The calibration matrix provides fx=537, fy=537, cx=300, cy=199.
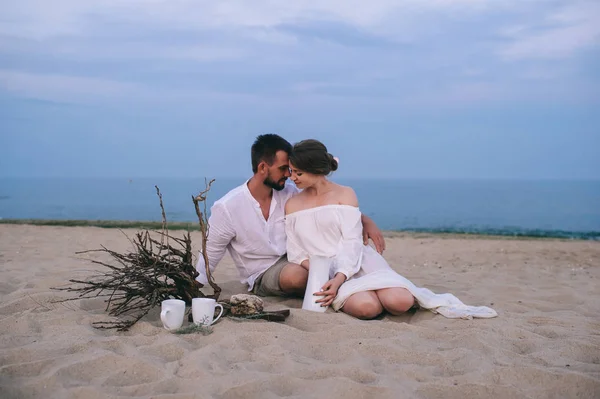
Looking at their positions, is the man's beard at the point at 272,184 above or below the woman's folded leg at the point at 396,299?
above

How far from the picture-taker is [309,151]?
424 centimetres

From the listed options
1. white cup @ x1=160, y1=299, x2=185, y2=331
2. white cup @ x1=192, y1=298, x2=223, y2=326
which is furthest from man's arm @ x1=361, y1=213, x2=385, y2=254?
white cup @ x1=160, y1=299, x2=185, y2=331

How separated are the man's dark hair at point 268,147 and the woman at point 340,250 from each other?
0.28 meters

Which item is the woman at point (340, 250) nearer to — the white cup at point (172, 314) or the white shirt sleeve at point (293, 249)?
the white shirt sleeve at point (293, 249)

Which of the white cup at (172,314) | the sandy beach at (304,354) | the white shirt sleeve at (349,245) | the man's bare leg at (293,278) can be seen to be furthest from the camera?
the man's bare leg at (293,278)

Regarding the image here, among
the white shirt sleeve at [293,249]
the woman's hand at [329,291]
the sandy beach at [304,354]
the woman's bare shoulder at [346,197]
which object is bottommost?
the sandy beach at [304,354]

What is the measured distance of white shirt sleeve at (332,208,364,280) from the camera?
13.9ft

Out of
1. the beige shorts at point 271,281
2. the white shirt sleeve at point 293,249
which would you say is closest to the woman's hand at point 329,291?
the white shirt sleeve at point 293,249

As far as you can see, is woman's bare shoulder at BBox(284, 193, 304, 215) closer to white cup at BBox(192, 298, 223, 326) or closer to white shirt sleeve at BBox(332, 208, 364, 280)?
white shirt sleeve at BBox(332, 208, 364, 280)

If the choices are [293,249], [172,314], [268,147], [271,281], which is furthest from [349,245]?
[172,314]

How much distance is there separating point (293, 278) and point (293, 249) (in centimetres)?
27

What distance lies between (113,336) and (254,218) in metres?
1.70

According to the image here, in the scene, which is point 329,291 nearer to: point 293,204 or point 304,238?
point 304,238

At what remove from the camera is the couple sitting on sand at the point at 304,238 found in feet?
13.3
